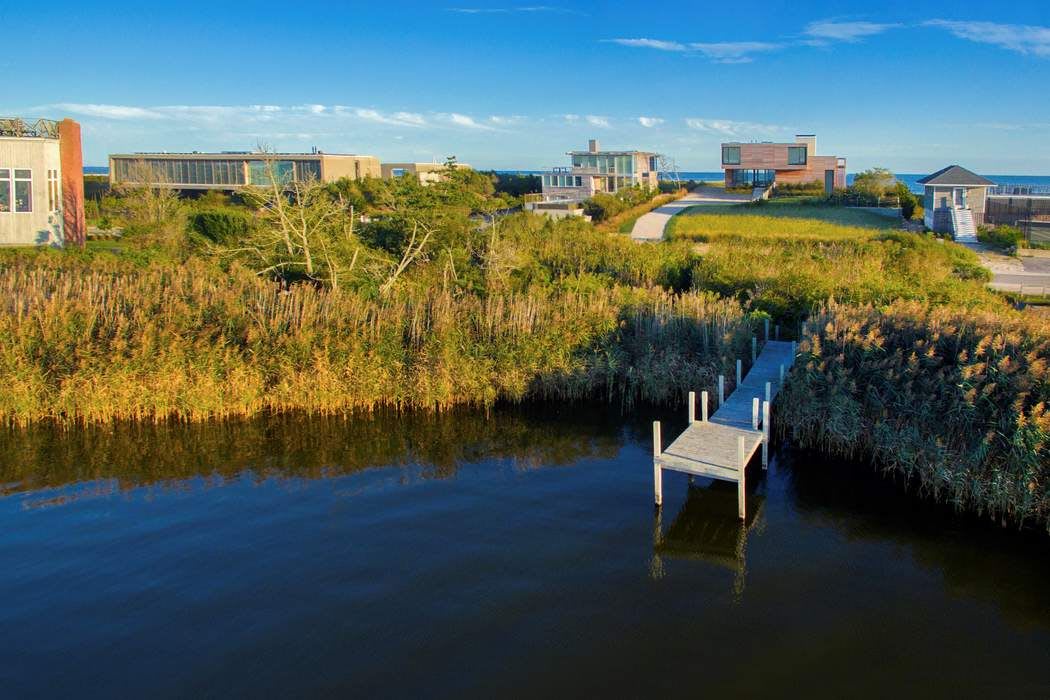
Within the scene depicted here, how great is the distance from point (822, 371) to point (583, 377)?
4.51 metres

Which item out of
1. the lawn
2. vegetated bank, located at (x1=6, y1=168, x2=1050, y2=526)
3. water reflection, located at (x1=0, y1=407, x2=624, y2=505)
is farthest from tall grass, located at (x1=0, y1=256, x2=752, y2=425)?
the lawn

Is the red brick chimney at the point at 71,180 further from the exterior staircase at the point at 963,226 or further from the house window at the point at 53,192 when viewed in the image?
the exterior staircase at the point at 963,226

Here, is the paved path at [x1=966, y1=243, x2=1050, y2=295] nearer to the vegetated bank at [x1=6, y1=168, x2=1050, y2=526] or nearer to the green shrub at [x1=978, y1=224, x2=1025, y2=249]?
the green shrub at [x1=978, y1=224, x2=1025, y2=249]

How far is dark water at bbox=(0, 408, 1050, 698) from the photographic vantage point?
7.89 meters

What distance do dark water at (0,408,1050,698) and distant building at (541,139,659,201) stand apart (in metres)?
53.3

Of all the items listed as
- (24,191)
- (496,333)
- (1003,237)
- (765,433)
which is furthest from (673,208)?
(765,433)

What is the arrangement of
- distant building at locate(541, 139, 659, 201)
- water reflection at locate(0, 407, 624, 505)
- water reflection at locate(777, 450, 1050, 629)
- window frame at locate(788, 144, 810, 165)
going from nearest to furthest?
water reflection at locate(777, 450, 1050, 629), water reflection at locate(0, 407, 624, 505), window frame at locate(788, 144, 810, 165), distant building at locate(541, 139, 659, 201)

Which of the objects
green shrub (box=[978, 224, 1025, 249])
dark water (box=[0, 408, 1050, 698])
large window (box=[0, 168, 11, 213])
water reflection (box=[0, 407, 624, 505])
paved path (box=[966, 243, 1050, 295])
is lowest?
dark water (box=[0, 408, 1050, 698])

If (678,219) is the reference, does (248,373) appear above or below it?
below

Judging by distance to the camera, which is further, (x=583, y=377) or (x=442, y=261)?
(x=442, y=261)

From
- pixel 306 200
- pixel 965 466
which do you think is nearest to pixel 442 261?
pixel 306 200

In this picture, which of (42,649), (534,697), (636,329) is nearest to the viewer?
(534,697)

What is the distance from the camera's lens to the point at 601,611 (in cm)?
890

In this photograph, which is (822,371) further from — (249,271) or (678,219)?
(678,219)
